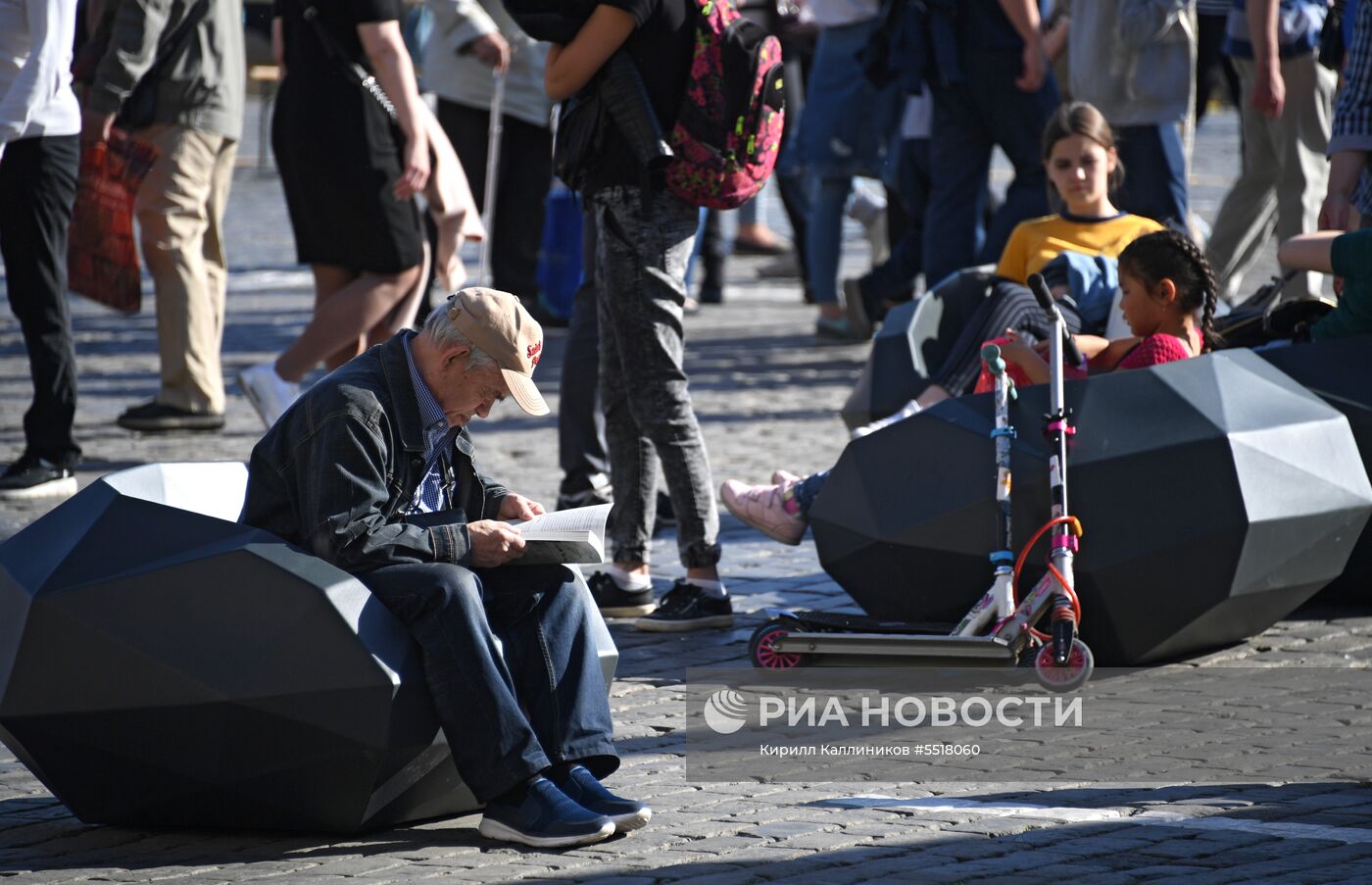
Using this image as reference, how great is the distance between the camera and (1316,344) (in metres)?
5.88

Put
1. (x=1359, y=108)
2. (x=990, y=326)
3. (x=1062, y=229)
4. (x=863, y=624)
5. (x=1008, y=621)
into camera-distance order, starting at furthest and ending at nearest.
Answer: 1. (x=1062, y=229)
2. (x=1359, y=108)
3. (x=990, y=326)
4. (x=863, y=624)
5. (x=1008, y=621)

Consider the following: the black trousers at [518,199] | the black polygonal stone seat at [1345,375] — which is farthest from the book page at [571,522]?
the black trousers at [518,199]

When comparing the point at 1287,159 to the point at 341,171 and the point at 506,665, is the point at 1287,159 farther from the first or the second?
the point at 506,665

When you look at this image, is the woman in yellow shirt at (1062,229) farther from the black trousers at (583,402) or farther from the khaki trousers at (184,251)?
the khaki trousers at (184,251)

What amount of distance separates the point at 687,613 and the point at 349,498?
2048 mm

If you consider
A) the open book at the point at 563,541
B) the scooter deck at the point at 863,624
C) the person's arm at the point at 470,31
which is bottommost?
the scooter deck at the point at 863,624

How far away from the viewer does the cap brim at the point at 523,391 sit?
421 centimetres

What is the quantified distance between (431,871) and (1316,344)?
3276 mm

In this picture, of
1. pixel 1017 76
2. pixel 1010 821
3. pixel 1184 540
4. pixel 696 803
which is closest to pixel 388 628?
pixel 696 803

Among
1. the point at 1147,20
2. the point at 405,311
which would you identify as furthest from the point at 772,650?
the point at 1147,20

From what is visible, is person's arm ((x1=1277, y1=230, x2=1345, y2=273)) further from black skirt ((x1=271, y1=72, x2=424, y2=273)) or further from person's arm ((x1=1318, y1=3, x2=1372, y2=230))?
black skirt ((x1=271, y1=72, x2=424, y2=273))

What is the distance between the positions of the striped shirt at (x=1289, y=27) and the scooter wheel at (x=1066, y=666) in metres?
5.35

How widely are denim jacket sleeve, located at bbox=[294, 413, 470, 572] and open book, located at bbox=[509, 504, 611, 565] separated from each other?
0.22m

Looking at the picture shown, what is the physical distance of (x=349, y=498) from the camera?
158 inches
